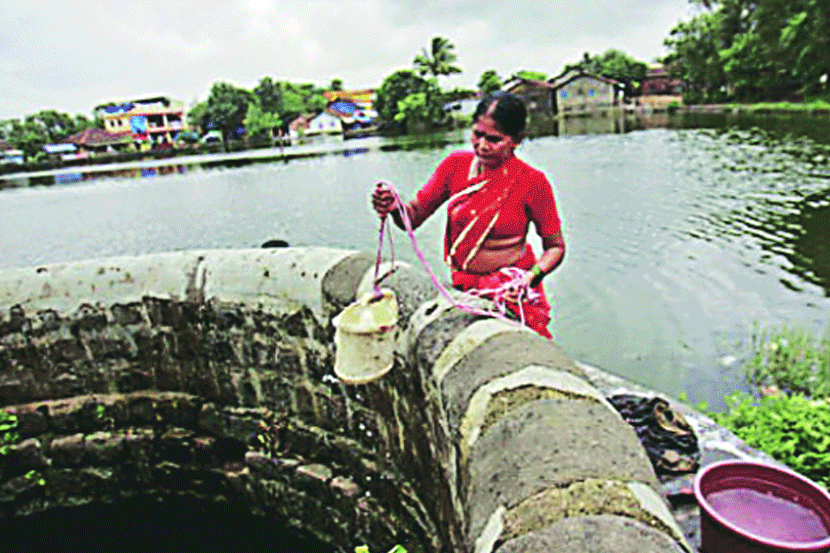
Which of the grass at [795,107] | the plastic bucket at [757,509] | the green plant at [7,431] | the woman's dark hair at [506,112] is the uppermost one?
the grass at [795,107]

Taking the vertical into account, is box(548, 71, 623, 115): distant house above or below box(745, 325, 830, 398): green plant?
above

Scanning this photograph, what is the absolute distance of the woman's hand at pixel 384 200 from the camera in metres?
2.62

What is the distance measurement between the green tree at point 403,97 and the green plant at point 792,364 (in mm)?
74423

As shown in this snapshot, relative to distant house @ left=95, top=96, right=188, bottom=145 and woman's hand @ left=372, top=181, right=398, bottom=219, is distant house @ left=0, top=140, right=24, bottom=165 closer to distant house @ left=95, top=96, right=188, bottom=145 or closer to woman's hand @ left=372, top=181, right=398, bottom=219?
distant house @ left=95, top=96, right=188, bottom=145

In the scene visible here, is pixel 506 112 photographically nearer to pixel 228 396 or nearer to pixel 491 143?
pixel 491 143

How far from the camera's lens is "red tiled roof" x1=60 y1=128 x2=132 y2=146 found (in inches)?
2874

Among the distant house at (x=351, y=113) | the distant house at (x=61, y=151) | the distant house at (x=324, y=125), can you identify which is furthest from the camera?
the distant house at (x=324, y=125)

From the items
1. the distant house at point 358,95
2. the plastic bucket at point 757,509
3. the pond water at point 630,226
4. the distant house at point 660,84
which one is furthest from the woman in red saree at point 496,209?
the distant house at point 358,95

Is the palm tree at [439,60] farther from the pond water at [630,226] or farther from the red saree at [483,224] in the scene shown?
the red saree at [483,224]

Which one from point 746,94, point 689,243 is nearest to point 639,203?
point 689,243

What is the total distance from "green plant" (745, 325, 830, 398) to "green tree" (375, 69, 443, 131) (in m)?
74.4

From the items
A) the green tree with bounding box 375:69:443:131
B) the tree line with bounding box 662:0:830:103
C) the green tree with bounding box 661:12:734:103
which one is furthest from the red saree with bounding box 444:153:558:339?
the green tree with bounding box 375:69:443:131

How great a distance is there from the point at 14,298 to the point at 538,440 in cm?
416

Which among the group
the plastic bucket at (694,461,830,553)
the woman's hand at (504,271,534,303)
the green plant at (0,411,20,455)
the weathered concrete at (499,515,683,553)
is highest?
the woman's hand at (504,271,534,303)
